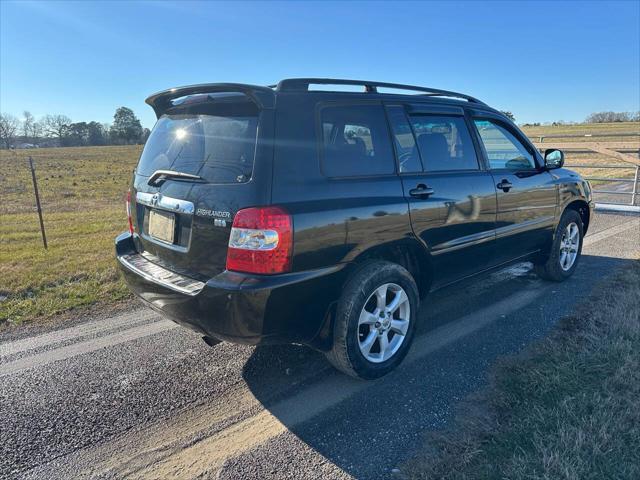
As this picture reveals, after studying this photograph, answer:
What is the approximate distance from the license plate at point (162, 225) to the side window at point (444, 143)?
1.89 m

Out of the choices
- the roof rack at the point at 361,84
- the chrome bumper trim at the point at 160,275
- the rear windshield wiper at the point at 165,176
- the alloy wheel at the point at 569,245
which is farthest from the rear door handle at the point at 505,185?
the chrome bumper trim at the point at 160,275

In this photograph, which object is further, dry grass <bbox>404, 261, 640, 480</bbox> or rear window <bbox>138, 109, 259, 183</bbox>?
rear window <bbox>138, 109, 259, 183</bbox>

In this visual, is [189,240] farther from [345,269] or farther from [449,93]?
[449,93]

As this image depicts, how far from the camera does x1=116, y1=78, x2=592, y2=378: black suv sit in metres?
2.48

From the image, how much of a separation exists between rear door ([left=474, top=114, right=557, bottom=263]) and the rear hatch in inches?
92.0

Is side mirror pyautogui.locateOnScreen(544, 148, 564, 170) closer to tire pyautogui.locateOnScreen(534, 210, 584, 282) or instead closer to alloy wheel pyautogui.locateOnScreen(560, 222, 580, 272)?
tire pyautogui.locateOnScreen(534, 210, 584, 282)

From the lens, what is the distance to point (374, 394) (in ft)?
9.50

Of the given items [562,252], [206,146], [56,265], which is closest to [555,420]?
[206,146]

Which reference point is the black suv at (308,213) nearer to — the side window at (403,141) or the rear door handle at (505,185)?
the side window at (403,141)

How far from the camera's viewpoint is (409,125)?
11.0 feet

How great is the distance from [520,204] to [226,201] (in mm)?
2994

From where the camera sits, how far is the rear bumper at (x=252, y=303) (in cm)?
243

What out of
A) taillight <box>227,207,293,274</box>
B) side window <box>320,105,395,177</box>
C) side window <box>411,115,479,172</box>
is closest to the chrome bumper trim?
taillight <box>227,207,293,274</box>

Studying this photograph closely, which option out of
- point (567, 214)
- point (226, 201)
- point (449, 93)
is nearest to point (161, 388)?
point (226, 201)
